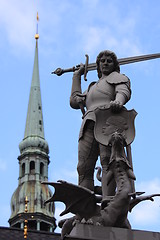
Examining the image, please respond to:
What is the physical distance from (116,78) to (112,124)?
4.29ft

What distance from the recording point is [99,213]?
11969 millimetres

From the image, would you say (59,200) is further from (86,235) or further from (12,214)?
(12,214)

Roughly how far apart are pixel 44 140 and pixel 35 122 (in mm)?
2948

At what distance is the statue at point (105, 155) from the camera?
1162 centimetres

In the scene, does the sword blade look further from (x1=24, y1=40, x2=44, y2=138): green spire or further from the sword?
(x1=24, y1=40, x2=44, y2=138): green spire

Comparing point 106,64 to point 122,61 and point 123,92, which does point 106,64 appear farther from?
point 123,92

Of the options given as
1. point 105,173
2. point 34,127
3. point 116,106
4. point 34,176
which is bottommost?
point 105,173

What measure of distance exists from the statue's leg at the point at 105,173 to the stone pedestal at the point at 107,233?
91cm

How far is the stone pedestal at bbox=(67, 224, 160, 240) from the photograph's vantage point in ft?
36.1

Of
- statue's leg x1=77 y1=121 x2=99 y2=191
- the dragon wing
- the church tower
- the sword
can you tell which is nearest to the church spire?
the church tower

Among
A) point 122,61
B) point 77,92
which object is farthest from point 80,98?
point 122,61

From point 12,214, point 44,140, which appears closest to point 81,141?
point 12,214

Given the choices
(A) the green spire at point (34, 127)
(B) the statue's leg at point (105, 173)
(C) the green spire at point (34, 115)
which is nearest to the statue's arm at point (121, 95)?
(B) the statue's leg at point (105, 173)

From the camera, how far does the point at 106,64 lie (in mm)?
13688
